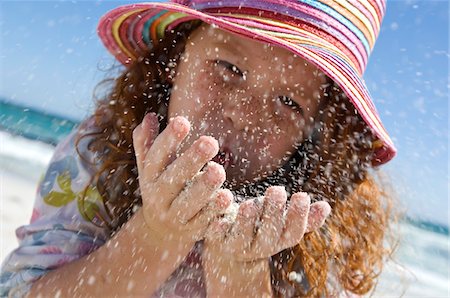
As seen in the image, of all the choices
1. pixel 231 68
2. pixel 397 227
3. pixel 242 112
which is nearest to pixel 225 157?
pixel 242 112

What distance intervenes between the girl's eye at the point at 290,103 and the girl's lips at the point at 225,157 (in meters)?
0.24

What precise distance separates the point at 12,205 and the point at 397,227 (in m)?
3.54

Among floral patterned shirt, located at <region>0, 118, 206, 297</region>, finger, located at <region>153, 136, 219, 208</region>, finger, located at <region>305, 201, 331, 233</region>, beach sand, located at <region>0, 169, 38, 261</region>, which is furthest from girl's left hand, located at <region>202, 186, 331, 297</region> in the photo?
beach sand, located at <region>0, 169, 38, 261</region>

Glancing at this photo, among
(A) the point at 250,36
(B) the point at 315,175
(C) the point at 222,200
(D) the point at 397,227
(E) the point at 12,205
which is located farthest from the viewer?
(E) the point at 12,205

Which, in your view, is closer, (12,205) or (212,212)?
(212,212)

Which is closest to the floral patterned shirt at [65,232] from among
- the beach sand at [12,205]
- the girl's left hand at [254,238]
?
the girl's left hand at [254,238]

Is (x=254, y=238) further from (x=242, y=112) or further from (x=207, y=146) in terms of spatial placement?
(x=242, y=112)

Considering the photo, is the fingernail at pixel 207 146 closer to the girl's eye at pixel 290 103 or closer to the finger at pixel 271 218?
the finger at pixel 271 218

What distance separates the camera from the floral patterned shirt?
6.61ft

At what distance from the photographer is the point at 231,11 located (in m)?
2.03

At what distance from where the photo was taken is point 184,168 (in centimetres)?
154

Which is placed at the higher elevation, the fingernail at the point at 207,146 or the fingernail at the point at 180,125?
the fingernail at the point at 180,125

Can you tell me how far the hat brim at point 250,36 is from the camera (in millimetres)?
1936

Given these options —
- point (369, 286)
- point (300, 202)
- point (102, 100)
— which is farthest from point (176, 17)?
point (369, 286)
